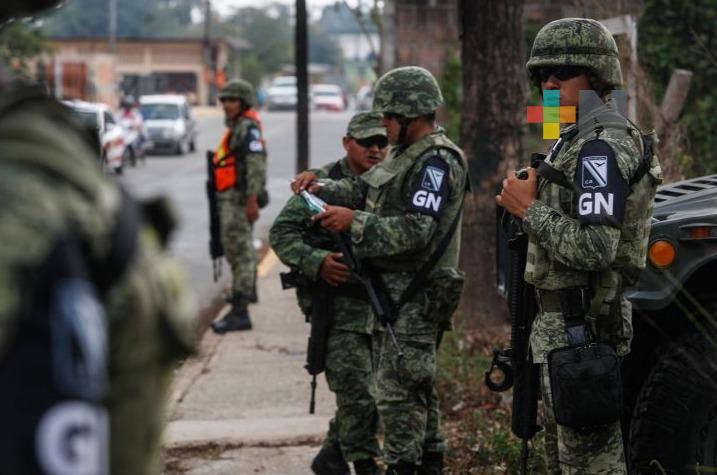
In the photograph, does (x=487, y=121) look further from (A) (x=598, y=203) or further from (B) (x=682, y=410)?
(A) (x=598, y=203)

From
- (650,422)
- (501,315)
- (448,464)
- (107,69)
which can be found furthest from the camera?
(107,69)

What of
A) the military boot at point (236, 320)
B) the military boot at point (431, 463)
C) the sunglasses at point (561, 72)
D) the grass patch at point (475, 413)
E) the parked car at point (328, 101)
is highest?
the sunglasses at point (561, 72)

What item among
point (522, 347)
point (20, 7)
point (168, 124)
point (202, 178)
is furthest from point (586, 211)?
point (168, 124)

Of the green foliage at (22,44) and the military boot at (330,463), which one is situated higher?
the green foliage at (22,44)

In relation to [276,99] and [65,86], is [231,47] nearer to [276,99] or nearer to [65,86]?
[276,99]

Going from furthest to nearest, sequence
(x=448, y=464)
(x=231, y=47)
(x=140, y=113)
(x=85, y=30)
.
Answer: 1. (x=85, y=30)
2. (x=231, y=47)
3. (x=140, y=113)
4. (x=448, y=464)

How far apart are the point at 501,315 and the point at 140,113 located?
86.0 ft

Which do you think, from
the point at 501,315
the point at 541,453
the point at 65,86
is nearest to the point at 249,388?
the point at 501,315

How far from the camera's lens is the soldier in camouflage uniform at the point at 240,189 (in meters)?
9.52

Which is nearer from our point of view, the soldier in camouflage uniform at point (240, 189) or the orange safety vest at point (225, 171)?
the soldier in camouflage uniform at point (240, 189)

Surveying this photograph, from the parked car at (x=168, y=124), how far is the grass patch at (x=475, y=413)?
25.5 metres

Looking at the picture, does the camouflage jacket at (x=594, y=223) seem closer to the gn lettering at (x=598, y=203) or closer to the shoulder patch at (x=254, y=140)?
the gn lettering at (x=598, y=203)

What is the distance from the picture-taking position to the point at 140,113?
3353cm

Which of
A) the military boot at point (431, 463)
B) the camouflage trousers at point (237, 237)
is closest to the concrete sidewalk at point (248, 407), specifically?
the camouflage trousers at point (237, 237)
